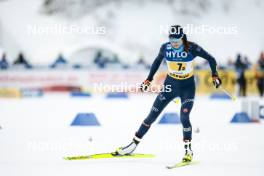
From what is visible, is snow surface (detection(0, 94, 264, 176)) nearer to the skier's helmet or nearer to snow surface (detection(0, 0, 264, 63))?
the skier's helmet

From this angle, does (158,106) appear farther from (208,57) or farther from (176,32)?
(176,32)

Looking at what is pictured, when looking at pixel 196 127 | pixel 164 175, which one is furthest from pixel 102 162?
pixel 196 127

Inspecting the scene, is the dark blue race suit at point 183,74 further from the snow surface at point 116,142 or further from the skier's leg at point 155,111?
the snow surface at point 116,142

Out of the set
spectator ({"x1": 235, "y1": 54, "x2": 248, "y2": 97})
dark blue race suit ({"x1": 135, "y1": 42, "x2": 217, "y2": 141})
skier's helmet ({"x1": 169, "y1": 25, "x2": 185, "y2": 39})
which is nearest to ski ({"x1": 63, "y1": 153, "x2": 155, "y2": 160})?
dark blue race suit ({"x1": 135, "y1": 42, "x2": 217, "y2": 141})

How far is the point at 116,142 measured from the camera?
756 centimetres

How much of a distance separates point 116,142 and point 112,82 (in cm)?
792

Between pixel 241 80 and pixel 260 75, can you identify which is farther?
A: pixel 260 75

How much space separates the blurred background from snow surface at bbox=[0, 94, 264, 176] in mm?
16

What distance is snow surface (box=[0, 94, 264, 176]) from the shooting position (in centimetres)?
596

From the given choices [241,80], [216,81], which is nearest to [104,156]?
[216,81]

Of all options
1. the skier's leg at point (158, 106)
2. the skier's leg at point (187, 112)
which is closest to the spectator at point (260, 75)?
the skier's leg at point (158, 106)

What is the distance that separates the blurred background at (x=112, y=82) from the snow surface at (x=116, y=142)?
0.02m

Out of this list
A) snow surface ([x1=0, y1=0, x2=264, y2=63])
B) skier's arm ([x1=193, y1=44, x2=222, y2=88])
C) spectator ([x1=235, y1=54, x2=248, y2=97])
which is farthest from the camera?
snow surface ([x1=0, y1=0, x2=264, y2=63])

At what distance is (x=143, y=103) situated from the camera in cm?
1322
